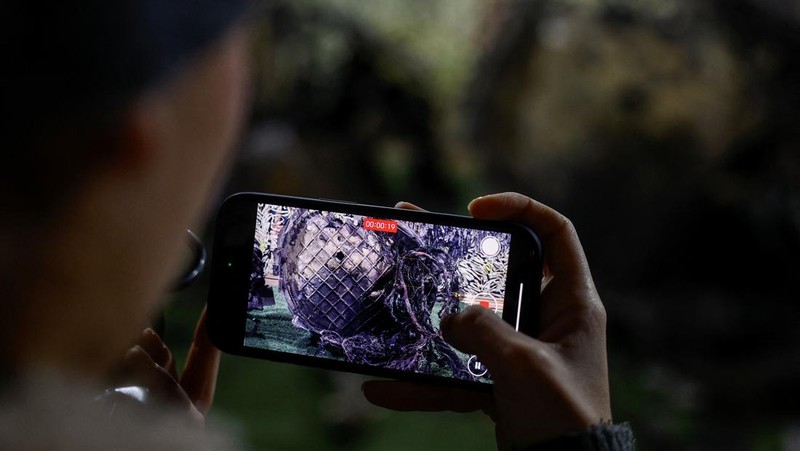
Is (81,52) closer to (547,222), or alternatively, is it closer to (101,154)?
(101,154)

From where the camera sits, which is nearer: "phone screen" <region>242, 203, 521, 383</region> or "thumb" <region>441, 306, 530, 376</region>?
"thumb" <region>441, 306, 530, 376</region>

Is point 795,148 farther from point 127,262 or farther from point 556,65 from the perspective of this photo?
point 127,262

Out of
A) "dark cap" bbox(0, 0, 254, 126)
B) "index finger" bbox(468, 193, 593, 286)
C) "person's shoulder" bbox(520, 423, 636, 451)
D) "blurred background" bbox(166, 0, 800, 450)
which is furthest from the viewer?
"blurred background" bbox(166, 0, 800, 450)

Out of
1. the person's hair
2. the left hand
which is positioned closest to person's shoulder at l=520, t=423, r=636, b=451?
the left hand

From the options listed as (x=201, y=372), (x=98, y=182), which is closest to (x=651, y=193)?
(x=201, y=372)

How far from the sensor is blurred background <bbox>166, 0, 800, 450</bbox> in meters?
1.78

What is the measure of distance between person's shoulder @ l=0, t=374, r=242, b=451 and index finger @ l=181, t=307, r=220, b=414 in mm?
425

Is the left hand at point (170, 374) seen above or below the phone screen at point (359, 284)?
below

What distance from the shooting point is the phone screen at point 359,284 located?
2.09 ft

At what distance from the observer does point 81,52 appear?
235mm

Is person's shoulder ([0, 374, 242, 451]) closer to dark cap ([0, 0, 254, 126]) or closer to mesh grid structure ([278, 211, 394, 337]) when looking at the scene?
dark cap ([0, 0, 254, 126])

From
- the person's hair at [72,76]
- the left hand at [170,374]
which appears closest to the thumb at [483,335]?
the left hand at [170,374]

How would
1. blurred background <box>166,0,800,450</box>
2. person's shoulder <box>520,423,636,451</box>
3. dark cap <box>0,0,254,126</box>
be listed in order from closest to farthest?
dark cap <box>0,0,254,126</box>
person's shoulder <box>520,423,636,451</box>
blurred background <box>166,0,800,450</box>

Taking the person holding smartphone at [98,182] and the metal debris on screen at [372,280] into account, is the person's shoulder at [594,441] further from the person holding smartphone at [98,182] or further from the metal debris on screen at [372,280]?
the person holding smartphone at [98,182]
